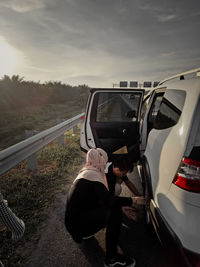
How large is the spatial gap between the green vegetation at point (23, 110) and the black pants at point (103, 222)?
5355mm

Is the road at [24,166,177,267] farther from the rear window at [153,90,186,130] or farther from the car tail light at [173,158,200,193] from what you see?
the rear window at [153,90,186,130]

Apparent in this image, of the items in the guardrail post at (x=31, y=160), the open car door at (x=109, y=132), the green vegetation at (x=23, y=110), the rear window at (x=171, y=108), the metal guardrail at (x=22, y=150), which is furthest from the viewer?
the green vegetation at (x=23, y=110)

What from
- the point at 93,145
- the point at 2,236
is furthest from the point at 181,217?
the point at 93,145

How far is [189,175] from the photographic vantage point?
63.2 inches

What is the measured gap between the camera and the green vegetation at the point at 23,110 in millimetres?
8705

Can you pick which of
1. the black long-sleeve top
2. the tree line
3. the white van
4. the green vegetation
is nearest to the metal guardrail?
the black long-sleeve top

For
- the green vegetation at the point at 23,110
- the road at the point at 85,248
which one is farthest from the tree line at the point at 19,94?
the road at the point at 85,248

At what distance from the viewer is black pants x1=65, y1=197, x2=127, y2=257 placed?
2.21m

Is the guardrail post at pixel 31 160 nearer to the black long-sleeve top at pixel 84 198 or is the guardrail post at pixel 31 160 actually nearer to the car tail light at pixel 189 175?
the black long-sleeve top at pixel 84 198

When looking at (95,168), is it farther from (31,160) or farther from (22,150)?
(31,160)

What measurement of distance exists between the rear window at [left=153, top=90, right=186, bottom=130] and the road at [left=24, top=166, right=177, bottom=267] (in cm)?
157

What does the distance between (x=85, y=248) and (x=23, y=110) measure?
1346cm

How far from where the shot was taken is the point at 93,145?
4.13m

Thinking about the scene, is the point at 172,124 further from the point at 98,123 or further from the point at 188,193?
the point at 98,123
